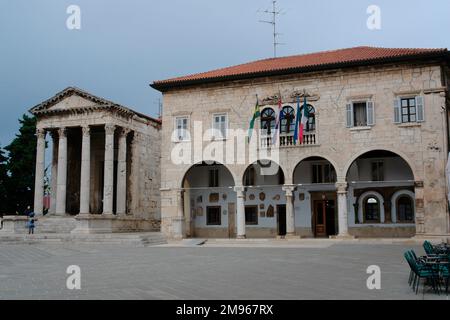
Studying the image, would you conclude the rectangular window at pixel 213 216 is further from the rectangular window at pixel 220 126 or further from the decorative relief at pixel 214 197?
the rectangular window at pixel 220 126

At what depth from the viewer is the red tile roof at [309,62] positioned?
24.2 meters

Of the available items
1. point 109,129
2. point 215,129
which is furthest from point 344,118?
point 109,129

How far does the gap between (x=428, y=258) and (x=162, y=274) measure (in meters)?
6.33

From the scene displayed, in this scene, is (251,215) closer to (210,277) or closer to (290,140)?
(290,140)

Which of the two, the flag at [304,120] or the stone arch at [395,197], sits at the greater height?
the flag at [304,120]

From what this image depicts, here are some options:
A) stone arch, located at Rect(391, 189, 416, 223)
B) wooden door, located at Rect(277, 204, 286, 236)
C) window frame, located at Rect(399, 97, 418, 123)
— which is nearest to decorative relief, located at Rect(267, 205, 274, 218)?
wooden door, located at Rect(277, 204, 286, 236)

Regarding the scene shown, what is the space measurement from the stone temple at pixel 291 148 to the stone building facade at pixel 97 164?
0.10 meters

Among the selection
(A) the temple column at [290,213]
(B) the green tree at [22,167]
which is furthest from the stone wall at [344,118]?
(B) the green tree at [22,167]

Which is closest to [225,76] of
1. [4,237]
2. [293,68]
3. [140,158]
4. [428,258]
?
[293,68]

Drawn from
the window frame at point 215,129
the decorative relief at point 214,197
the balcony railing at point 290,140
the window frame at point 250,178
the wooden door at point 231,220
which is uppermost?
the window frame at point 215,129

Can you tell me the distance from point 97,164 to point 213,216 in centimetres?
1123

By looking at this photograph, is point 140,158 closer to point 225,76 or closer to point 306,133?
point 225,76

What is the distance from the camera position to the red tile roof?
24.2 meters
